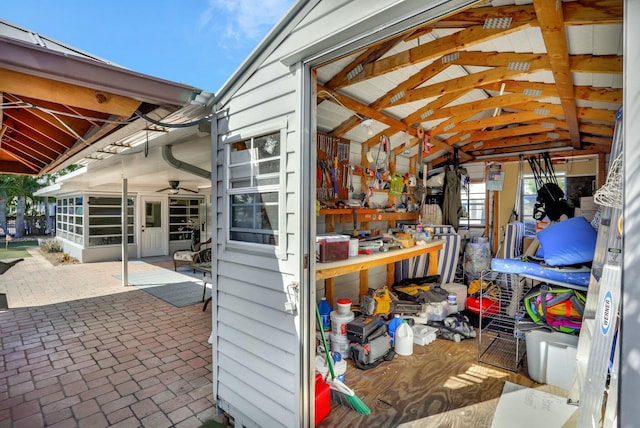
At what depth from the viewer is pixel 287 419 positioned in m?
2.00

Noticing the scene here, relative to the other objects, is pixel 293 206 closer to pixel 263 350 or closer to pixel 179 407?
pixel 263 350

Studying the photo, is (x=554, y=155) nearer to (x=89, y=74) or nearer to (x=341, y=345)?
(x=341, y=345)

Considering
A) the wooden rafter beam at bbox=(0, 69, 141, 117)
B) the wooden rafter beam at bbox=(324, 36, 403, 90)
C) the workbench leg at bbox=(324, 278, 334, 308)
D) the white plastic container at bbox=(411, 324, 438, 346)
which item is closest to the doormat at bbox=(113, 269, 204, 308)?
the workbench leg at bbox=(324, 278, 334, 308)

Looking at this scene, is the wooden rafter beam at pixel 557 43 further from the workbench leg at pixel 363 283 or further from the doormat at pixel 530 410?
the workbench leg at pixel 363 283

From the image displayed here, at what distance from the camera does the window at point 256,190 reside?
2123 mm

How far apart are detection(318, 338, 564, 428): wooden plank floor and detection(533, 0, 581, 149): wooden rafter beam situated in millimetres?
2676

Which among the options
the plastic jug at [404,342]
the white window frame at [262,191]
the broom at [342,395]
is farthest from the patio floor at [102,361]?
the plastic jug at [404,342]

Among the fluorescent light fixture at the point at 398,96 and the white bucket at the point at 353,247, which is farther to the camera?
the fluorescent light fixture at the point at 398,96

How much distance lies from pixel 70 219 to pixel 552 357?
13060 mm

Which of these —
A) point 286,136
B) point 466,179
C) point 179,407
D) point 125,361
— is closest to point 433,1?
point 286,136

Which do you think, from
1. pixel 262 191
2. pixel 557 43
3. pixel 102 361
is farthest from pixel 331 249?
pixel 102 361

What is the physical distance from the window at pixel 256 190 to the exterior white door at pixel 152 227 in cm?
877

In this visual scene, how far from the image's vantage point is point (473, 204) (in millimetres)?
6559

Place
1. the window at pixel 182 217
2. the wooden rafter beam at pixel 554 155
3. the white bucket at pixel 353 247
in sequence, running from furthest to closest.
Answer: the window at pixel 182 217 < the wooden rafter beam at pixel 554 155 < the white bucket at pixel 353 247
